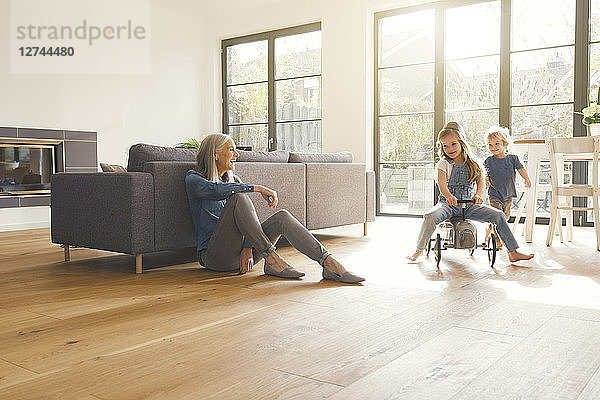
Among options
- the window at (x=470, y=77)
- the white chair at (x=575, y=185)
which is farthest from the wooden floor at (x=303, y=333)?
the window at (x=470, y=77)

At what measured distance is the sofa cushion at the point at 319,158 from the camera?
13.8 feet

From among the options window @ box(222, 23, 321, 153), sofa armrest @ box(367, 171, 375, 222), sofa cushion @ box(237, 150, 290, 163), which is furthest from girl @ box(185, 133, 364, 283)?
window @ box(222, 23, 321, 153)

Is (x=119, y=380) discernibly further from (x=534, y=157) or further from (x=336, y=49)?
(x=336, y=49)

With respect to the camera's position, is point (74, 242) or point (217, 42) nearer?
point (74, 242)

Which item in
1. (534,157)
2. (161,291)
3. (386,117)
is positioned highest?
(386,117)

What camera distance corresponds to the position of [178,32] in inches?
312

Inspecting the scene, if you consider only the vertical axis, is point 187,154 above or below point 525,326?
above

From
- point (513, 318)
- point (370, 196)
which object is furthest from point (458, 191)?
point (370, 196)

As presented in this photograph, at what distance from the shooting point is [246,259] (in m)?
2.97

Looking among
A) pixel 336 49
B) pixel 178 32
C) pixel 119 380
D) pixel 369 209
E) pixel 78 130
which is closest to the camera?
pixel 119 380

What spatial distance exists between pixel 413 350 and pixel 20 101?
5.62 meters

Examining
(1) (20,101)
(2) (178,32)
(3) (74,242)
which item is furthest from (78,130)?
(3) (74,242)

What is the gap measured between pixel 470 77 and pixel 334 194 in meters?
2.75

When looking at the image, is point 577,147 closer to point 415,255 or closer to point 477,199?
point 477,199
